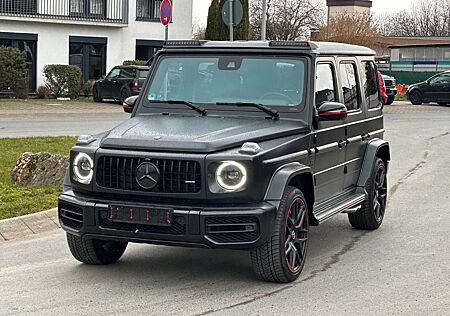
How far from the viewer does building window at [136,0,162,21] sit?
40256mm

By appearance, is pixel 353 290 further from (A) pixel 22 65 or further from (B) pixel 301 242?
(A) pixel 22 65

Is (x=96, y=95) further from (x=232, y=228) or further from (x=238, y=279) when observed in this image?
(x=232, y=228)

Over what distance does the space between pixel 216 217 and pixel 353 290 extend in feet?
4.11

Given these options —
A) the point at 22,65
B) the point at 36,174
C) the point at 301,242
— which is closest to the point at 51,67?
the point at 22,65

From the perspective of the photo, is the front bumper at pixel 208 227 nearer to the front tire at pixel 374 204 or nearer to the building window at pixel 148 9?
the front tire at pixel 374 204

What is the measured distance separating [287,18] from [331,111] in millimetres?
61747

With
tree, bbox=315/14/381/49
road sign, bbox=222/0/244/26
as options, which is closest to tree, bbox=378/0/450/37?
tree, bbox=315/14/381/49

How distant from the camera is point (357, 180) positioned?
8.77 meters

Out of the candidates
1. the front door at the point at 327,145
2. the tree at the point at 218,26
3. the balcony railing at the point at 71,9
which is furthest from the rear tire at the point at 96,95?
the front door at the point at 327,145

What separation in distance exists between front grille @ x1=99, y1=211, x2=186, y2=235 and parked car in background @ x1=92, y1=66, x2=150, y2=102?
24.0m

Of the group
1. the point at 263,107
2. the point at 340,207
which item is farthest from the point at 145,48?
the point at 263,107

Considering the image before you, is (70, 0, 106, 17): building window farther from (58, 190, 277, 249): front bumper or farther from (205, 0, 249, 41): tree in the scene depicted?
(58, 190, 277, 249): front bumper

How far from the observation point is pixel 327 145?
306 inches

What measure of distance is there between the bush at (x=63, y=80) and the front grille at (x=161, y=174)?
27899 mm
